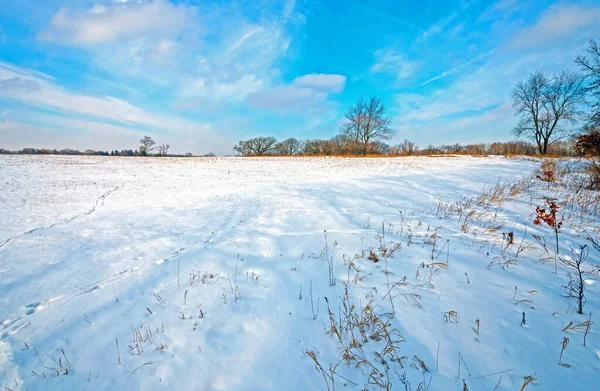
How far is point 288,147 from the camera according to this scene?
79938 mm

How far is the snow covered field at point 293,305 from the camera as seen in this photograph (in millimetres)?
2098

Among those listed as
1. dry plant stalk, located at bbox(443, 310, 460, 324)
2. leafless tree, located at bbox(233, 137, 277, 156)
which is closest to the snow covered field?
dry plant stalk, located at bbox(443, 310, 460, 324)

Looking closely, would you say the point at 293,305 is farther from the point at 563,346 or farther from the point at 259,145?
the point at 259,145

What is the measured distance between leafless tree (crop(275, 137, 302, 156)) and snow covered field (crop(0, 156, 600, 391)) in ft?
242

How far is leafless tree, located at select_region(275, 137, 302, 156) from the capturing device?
78.6 m

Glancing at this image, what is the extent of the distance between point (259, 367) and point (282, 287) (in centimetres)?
132

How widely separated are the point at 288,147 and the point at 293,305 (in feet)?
259

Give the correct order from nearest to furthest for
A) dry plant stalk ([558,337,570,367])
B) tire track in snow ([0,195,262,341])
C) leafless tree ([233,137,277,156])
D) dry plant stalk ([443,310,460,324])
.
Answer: dry plant stalk ([558,337,570,367])
dry plant stalk ([443,310,460,324])
tire track in snow ([0,195,262,341])
leafless tree ([233,137,277,156])

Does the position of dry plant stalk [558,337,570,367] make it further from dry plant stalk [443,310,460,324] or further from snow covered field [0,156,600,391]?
dry plant stalk [443,310,460,324]

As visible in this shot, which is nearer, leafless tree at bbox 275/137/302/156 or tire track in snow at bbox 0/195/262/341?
tire track in snow at bbox 0/195/262/341

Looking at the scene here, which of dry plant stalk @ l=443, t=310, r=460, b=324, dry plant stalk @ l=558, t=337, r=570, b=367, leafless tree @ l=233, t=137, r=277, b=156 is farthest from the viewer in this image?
leafless tree @ l=233, t=137, r=277, b=156

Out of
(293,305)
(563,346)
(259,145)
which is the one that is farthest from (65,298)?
(259,145)

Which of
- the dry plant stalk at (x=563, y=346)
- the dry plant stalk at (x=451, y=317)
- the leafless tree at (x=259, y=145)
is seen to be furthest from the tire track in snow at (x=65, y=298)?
the leafless tree at (x=259, y=145)

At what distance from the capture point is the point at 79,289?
350 centimetres
